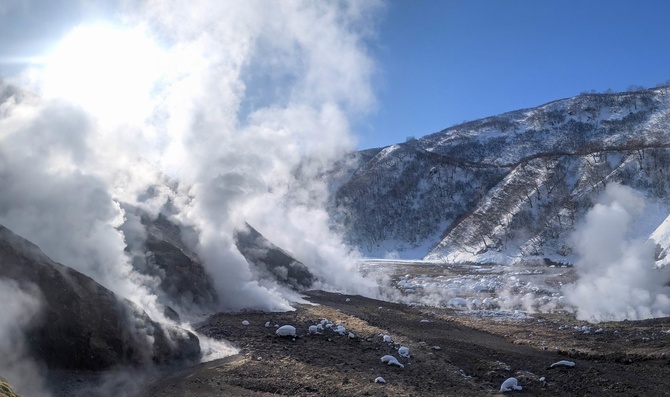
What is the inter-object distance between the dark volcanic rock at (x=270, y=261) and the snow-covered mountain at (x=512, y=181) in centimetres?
2620

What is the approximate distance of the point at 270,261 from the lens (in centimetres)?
3525

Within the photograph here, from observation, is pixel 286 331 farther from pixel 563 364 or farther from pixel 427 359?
pixel 563 364

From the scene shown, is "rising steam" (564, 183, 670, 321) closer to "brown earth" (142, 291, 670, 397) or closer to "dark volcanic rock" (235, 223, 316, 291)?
"brown earth" (142, 291, 670, 397)

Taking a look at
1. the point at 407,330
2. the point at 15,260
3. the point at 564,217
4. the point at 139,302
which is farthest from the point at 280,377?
the point at 564,217

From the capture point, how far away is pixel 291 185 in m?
85.1

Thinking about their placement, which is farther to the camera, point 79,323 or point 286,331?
point 286,331

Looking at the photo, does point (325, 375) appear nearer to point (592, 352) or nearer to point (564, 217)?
point (592, 352)

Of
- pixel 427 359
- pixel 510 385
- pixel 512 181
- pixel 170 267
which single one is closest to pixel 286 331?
pixel 427 359

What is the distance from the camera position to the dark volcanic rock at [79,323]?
11.4m

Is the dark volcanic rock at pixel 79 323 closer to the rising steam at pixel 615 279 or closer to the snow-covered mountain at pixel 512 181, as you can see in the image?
the rising steam at pixel 615 279

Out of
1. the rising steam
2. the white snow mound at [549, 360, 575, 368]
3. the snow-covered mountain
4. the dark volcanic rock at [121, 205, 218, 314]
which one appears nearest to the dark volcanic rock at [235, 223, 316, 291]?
the dark volcanic rock at [121, 205, 218, 314]

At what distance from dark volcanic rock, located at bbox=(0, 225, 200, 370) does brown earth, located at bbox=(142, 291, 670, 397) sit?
144 centimetres

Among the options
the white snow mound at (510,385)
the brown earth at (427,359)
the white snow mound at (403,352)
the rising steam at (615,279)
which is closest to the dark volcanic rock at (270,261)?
the brown earth at (427,359)

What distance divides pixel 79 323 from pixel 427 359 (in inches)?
428
